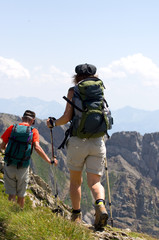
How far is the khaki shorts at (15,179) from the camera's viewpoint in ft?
28.2

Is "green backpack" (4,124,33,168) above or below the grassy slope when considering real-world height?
above

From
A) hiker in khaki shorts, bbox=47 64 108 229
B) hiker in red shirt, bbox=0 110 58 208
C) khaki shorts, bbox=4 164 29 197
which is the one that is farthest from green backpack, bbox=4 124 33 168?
hiker in khaki shorts, bbox=47 64 108 229

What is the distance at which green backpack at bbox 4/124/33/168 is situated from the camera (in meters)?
8.38

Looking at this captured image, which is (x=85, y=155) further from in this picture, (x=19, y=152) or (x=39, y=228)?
(x=19, y=152)

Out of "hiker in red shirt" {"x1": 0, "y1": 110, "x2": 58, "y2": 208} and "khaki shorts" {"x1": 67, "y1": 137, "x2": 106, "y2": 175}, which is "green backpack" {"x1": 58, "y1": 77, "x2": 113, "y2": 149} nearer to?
"khaki shorts" {"x1": 67, "y1": 137, "x2": 106, "y2": 175}

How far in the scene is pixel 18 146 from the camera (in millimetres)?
8391

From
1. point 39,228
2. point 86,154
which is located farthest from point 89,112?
point 39,228

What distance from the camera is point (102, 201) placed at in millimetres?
6820

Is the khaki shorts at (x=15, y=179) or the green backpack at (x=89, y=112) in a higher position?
the green backpack at (x=89, y=112)

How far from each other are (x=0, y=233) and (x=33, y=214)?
0.85 m

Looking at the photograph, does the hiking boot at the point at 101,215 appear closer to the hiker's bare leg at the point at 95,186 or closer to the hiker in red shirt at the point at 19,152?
the hiker's bare leg at the point at 95,186

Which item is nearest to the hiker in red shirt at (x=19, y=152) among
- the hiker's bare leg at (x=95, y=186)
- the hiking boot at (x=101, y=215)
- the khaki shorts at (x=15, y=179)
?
the khaki shorts at (x=15, y=179)

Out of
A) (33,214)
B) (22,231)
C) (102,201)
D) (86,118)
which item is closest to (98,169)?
(102,201)

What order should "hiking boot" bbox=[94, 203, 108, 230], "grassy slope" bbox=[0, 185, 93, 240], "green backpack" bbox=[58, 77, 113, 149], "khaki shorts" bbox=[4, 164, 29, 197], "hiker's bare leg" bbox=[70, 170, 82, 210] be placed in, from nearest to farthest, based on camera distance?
"grassy slope" bbox=[0, 185, 93, 240] < "hiking boot" bbox=[94, 203, 108, 230] < "green backpack" bbox=[58, 77, 113, 149] < "hiker's bare leg" bbox=[70, 170, 82, 210] < "khaki shorts" bbox=[4, 164, 29, 197]
